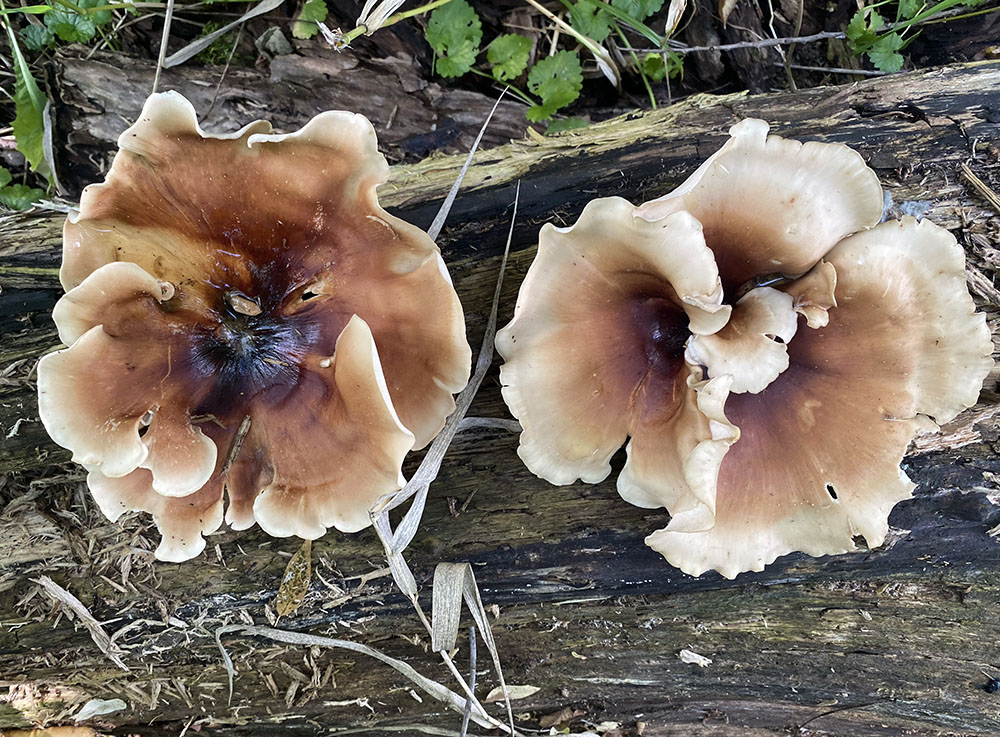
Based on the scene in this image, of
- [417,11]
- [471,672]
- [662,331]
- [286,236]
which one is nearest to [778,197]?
[662,331]

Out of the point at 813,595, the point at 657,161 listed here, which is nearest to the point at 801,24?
the point at 657,161

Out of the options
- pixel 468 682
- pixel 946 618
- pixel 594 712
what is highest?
pixel 946 618

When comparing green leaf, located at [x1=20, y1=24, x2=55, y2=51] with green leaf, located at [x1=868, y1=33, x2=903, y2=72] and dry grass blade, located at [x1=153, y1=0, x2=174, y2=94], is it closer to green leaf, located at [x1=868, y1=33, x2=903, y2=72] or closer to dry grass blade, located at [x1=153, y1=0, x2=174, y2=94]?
dry grass blade, located at [x1=153, y1=0, x2=174, y2=94]

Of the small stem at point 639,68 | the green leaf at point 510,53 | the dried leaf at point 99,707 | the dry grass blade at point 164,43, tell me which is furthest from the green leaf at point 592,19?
the dried leaf at point 99,707

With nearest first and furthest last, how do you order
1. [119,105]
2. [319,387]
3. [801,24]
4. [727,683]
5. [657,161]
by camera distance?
[319,387], [657,161], [727,683], [119,105], [801,24]

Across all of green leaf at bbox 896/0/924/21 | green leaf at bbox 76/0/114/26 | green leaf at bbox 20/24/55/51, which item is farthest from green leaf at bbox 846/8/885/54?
green leaf at bbox 20/24/55/51

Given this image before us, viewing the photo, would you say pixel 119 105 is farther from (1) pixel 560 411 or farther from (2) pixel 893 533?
(2) pixel 893 533
